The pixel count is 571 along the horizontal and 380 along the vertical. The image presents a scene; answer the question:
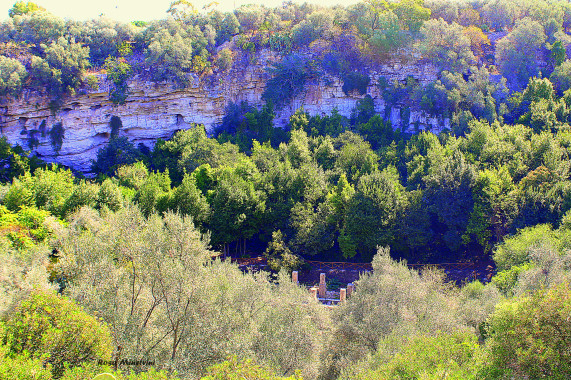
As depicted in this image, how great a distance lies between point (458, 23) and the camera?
5078 centimetres

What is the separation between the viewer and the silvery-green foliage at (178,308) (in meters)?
14.7

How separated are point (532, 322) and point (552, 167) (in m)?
21.0

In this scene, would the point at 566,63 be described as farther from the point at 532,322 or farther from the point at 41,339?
the point at 41,339

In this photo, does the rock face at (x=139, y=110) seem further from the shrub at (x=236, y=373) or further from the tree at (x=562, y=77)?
the shrub at (x=236, y=373)

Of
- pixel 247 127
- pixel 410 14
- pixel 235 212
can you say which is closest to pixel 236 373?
pixel 235 212

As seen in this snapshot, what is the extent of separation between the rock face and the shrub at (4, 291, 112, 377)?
3754 cm

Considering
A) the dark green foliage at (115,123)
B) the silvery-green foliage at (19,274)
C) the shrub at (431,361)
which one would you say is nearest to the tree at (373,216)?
the shrub at (431,361)

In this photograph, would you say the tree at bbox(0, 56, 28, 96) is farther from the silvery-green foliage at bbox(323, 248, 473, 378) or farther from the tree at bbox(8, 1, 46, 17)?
the silvery-green foliage at bbox(323, 248, 473, 378)

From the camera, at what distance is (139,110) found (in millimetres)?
48469

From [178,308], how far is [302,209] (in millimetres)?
16299

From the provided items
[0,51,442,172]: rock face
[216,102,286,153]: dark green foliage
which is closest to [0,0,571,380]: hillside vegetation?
[216,102,286,153]: dark green foliage

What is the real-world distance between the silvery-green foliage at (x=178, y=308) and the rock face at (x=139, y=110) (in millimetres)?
33385

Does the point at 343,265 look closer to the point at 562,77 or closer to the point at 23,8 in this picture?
the point at 562,77

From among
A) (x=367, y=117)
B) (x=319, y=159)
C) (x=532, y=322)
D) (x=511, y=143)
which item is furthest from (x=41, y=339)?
(x=367, y=117)
